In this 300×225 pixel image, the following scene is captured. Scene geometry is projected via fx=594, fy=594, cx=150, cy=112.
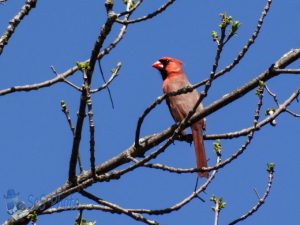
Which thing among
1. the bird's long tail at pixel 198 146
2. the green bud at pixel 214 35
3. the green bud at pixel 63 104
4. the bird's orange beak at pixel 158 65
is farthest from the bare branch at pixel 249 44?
the bird's orange beak at pixel 158 65

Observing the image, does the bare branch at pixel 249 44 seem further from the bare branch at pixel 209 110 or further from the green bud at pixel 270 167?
the green bud at pixel 270 167

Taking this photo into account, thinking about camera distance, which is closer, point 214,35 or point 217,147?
point 214,35

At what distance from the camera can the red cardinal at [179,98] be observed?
17.2 feet

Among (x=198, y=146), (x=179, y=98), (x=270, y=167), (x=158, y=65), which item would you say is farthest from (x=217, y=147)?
(x=158, y=65)

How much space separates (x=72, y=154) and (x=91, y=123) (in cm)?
34

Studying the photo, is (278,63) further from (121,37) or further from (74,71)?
(74,71)

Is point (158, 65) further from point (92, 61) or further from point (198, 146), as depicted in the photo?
point (92, 61)

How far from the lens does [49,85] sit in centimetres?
368

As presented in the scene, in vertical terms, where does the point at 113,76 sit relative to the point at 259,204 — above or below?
above

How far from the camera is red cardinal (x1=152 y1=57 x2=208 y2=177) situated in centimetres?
524

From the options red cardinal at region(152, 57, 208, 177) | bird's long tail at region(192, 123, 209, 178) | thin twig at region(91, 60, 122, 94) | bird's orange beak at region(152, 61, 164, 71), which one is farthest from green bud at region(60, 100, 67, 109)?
bird's orange beak at region(152, 61, 164, 71)

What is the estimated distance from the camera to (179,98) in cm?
632

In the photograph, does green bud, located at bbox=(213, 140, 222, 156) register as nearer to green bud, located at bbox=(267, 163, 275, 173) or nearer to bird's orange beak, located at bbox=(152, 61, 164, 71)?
green bud, located at bbox=(267, 163, 275, 173)

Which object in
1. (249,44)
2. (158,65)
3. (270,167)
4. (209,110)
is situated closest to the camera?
(249,44)
